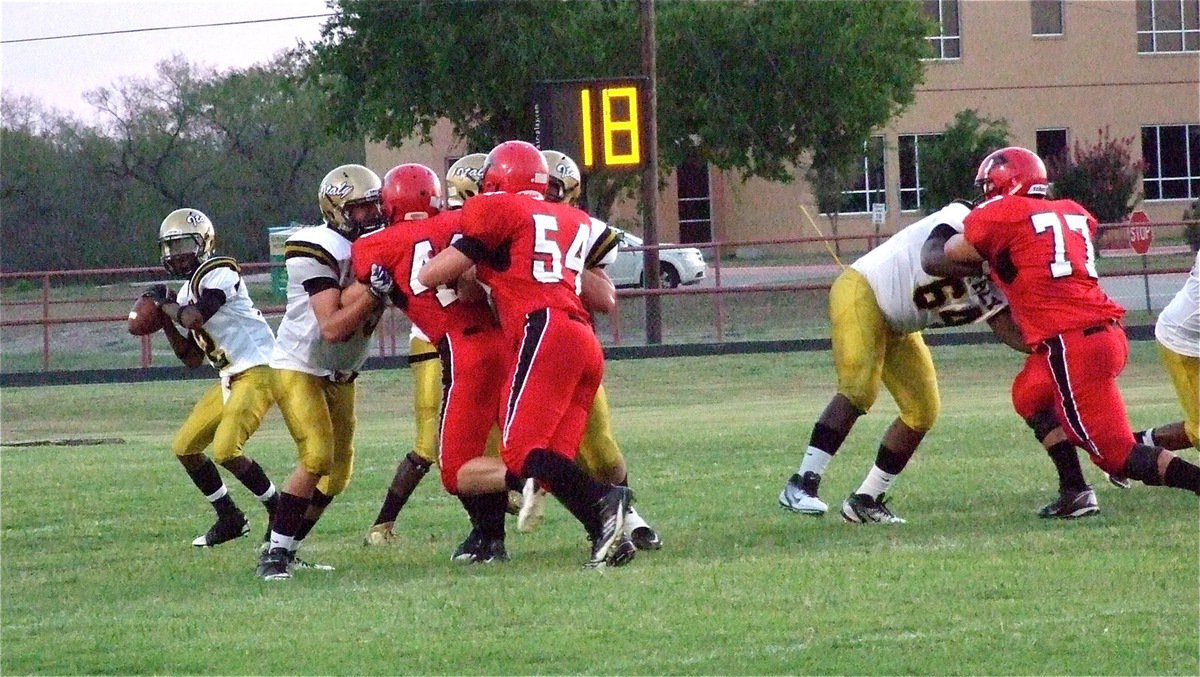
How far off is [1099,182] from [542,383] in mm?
32828

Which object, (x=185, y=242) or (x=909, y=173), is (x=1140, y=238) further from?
(x=185, y=242)

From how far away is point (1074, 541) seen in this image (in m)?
7.29

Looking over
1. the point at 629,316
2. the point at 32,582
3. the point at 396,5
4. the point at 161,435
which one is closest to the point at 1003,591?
the point at 32,582

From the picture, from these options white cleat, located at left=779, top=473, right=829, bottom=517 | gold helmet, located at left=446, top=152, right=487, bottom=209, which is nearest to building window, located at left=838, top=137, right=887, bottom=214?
white cleat, located at left=779, top=473, right=829, bottom=517

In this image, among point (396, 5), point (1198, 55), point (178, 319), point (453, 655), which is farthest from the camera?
point (1198, 55)

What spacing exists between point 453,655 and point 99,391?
1739cm

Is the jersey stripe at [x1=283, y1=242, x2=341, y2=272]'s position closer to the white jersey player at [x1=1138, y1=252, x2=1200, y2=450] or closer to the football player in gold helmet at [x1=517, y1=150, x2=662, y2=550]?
the football player in gold helmet at [x1=517, y1=150, x2=662, y2=550]

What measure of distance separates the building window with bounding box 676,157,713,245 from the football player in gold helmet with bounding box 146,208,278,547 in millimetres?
36492

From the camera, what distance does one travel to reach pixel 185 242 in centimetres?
877

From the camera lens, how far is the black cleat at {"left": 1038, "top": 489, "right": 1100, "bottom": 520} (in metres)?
8.16

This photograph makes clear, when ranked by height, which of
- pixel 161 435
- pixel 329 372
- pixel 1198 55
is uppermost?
pixel 1198 55

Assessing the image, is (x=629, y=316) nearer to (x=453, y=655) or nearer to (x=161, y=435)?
(x=161, y=435)

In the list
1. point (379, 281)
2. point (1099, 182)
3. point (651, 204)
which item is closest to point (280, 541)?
point (379, 281)

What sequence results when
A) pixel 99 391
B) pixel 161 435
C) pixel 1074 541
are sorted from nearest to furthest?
pixel 1074 541, pixel 161 435, pixel 99 391
